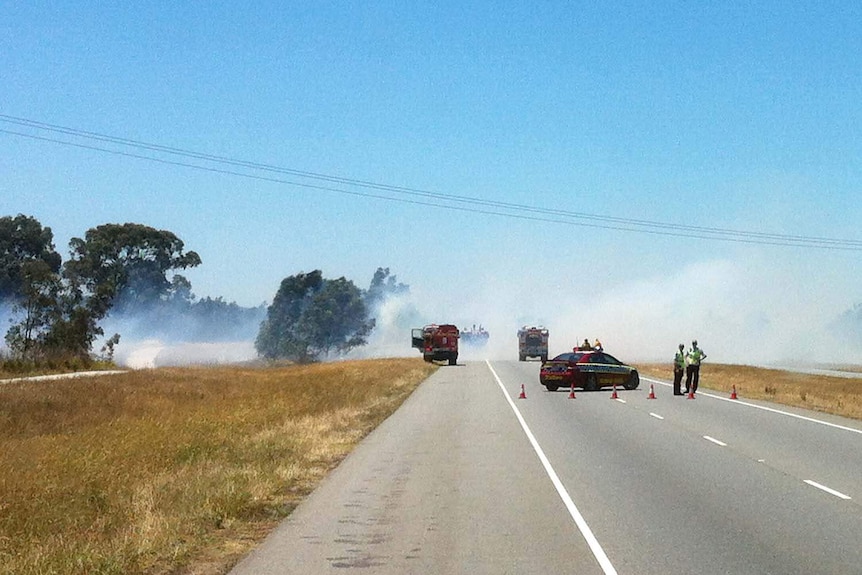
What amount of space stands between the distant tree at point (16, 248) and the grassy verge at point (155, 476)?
257ft

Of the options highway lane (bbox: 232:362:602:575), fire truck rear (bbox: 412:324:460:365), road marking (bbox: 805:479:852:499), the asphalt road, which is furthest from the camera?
fire truck rear (bbox: 412:324:460:365)

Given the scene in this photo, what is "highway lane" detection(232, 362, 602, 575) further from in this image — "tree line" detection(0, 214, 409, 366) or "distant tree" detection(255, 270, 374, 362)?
"distant tree" detection(255, 270, 374, 362)

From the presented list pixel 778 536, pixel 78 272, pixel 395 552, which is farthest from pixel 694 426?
pixel 78 272

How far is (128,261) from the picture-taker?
11906cm

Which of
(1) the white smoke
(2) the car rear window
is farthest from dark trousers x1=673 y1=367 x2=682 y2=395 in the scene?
(1) the white smoke

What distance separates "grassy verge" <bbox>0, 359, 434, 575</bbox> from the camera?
9664 mm

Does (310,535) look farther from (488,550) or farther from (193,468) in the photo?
(193,468)

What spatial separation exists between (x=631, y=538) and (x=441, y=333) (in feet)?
219

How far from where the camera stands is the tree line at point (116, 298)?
261ft

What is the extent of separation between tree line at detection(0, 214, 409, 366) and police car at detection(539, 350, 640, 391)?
95.1 ft

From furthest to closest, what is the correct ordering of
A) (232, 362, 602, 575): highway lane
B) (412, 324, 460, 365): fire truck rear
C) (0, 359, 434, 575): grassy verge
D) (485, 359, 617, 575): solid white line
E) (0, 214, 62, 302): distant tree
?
1. (0, 214, 62, 302): distant tree
2. (412, 324, 460, 365): fire truck rear
3. (0, 359, 434, 575): grassy verge
4. (232, 362, 602, 575): highway lane
5. (485, 359, 617, 575): solid white line

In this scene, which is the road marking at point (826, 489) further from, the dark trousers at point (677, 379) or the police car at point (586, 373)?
the police car at point (586, 373)

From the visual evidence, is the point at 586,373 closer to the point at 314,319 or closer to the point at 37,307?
the point at 37,307

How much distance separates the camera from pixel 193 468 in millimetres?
16094
